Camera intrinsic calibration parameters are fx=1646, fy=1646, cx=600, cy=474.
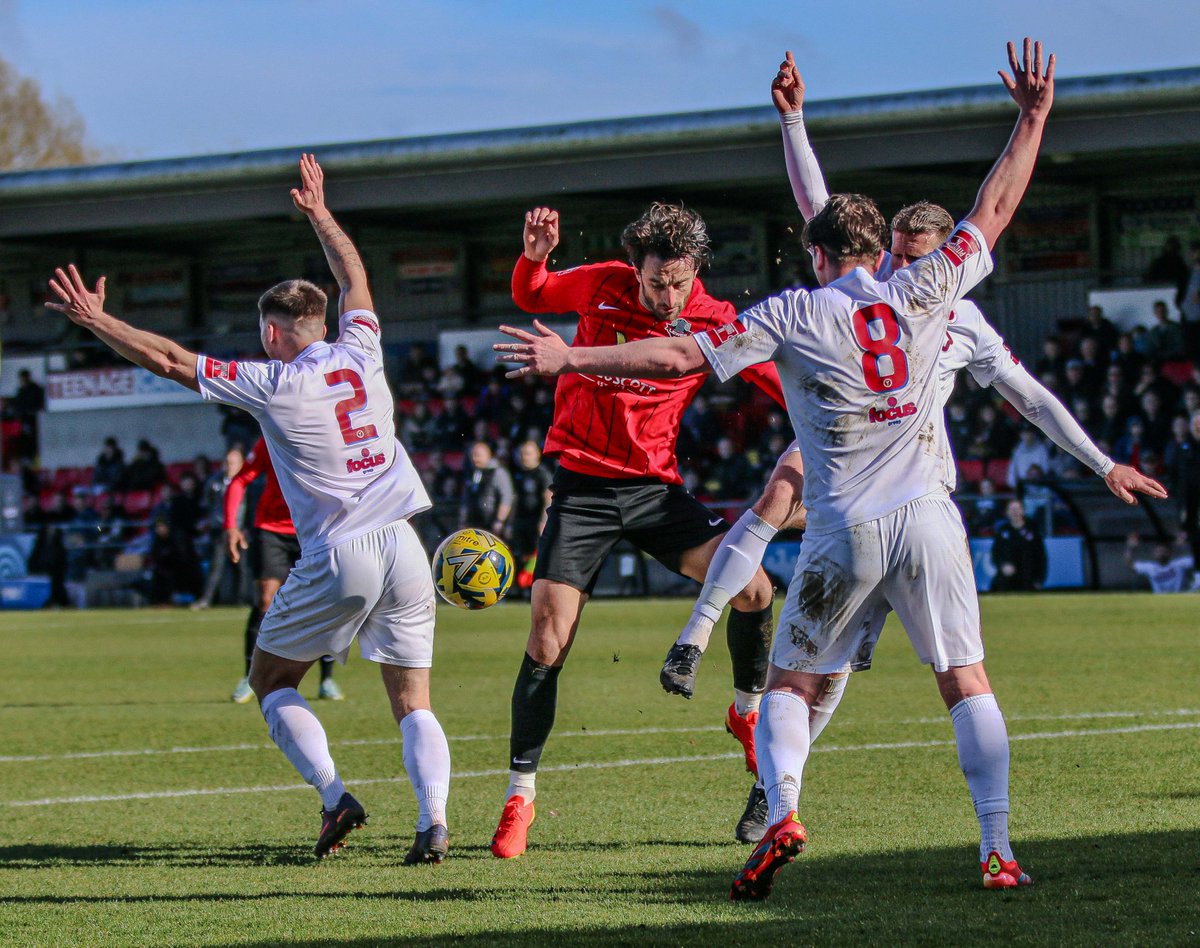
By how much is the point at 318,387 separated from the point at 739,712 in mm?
2156

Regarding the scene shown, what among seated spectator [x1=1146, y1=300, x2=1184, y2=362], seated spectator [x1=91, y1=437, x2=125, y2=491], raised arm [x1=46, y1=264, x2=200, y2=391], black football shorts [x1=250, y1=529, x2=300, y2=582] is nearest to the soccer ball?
raised arm [x1=46, y1=264, x2=200, y2=391]

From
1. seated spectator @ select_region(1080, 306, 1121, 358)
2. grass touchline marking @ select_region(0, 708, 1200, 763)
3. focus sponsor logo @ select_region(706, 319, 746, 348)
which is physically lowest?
grass touchline marking @ select_region(0, 708, 1200, 763)

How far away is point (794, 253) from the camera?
29641 mm

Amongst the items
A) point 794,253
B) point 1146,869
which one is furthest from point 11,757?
point 794,253

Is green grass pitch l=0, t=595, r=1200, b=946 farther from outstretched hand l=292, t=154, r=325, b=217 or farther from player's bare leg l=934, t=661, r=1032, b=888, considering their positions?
outstretched hand l=292, t=154, r=325, b=217

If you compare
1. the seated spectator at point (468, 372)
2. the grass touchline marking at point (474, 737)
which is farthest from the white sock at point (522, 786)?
the seated spectator at point (468, 372)

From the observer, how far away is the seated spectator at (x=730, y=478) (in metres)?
22.3

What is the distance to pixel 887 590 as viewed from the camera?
486 centimetres

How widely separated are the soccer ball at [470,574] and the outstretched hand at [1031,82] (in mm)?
2890

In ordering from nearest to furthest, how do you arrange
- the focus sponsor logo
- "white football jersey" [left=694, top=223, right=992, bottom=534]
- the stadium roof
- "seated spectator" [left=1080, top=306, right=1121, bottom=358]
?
the focus sponsor logo → "white football jersey" [left=694, top=223, right=992, bottom=534] → "seated spectator" [left=1080, top=306, right=1121, bottom=358] → the stadium roof

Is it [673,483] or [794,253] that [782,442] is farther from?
[673,483]

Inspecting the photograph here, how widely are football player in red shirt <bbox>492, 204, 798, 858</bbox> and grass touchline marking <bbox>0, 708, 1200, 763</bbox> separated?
266 cm

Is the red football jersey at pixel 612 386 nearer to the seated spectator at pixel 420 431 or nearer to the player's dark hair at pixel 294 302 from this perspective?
the player's dark hair at pixel 294 302

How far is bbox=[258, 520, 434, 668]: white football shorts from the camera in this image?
5719 mm
